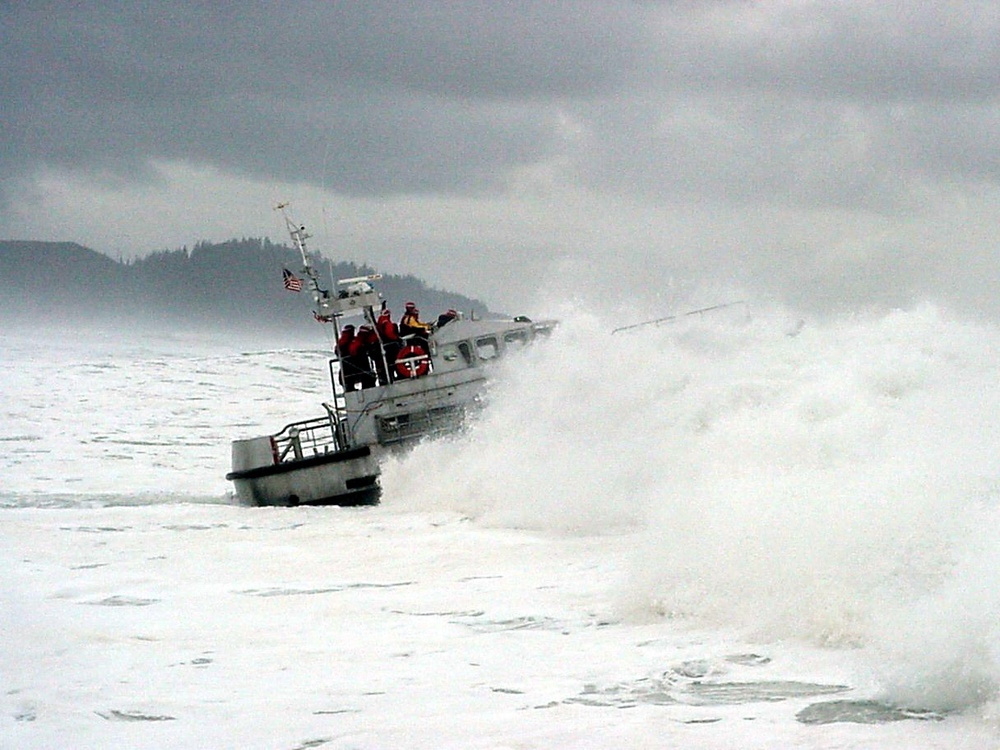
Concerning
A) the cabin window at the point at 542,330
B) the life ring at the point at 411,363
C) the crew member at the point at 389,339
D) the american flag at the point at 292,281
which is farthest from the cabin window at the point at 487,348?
the american flag at the point at 292,281

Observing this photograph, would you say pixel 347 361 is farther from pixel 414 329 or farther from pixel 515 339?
pixel 515 339

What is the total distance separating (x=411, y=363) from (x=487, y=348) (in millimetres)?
1104

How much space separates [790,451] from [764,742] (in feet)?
26.2

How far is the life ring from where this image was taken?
18391mm

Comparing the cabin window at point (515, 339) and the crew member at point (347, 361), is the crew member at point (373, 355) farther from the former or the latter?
the cabin window at point (515, 339)

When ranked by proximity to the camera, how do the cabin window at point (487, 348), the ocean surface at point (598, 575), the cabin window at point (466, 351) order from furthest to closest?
the cabin window at point (487, 348) → the cabin window at point (466, 351) → the ocean surface at point (598, 575)

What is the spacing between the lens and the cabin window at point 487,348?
18.6 m

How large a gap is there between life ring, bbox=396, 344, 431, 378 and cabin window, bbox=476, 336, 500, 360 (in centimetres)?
79

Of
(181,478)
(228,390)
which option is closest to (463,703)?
(181,478)

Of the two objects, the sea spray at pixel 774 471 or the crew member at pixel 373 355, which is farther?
the crew member at pixel 373 355

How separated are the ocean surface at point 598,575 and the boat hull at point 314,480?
1.19 feet

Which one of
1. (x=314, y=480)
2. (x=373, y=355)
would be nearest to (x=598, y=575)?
(x=314, y=480)

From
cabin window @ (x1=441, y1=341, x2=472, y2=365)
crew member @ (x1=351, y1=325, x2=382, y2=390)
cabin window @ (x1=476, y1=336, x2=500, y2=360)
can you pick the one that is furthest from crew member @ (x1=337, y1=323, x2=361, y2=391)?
cabin window @ (x1=476, y1=336, x2=500, y2=360)

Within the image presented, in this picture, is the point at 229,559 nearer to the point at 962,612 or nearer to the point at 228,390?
the point at 962,612
